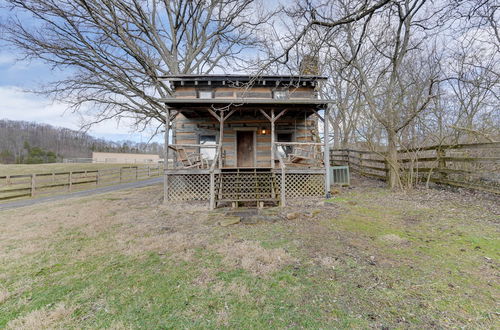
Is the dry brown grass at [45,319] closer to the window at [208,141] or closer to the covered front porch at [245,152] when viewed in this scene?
the covered front porch at [245,152]

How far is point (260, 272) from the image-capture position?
2.77 metres

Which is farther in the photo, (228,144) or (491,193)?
(228,144)

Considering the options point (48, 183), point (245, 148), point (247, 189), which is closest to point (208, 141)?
point (245, 148)

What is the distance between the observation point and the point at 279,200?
677 cm

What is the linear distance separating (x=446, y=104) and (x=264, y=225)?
1323cm

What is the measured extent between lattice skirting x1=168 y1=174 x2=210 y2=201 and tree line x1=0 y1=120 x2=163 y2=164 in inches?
1761

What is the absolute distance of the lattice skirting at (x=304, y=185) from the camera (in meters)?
7.97

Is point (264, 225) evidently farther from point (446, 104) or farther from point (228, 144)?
point (446, 104)

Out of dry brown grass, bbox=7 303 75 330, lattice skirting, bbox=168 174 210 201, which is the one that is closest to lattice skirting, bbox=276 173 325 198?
lattice skirting, bbox=168 174 210 201

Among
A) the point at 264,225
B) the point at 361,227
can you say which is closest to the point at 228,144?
the point at 264,225

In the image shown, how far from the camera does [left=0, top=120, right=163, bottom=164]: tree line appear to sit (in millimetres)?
51719

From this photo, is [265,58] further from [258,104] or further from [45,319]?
[45,319]

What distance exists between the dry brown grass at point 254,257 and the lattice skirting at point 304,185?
4.57 metres

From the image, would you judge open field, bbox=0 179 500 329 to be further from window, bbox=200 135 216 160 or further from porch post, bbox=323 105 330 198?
window, bbox=200 135 216 160
